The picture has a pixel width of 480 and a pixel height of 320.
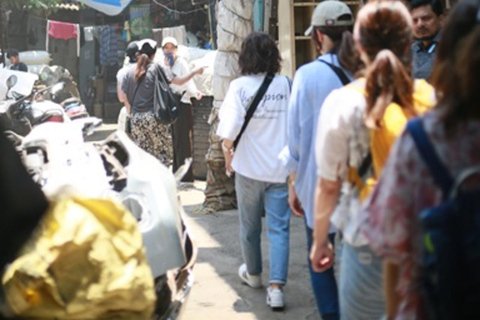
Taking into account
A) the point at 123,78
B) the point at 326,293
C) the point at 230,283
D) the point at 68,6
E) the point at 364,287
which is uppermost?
the point at 68,6

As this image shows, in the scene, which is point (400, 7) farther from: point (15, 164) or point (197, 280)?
point (197, 280)

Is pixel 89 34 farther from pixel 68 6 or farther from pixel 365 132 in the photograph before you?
pixel 365 132

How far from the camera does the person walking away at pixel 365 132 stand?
3570 millimetres

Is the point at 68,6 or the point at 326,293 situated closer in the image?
the point at 326,293

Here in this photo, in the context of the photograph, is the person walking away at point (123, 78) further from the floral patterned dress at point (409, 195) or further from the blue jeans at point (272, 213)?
the floral patterned dress at point (409, 195)

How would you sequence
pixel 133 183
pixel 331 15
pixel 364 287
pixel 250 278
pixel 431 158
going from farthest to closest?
pixel 250 278, pixel 331 15, pixel 133 183, pixel 364 287, pixel 431 158

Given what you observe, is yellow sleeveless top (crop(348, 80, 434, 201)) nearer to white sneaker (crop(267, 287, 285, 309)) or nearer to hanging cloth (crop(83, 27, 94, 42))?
white sneaker (crop(267, 287, 285, 309))

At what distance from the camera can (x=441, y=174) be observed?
2541 mm

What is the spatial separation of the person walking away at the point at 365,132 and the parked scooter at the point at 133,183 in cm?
89

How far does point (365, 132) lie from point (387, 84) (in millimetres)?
205

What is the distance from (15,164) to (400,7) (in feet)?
5.75

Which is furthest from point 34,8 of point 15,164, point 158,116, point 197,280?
point 15,164

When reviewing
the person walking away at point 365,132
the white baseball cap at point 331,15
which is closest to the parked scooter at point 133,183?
the person walking away at point 365,132

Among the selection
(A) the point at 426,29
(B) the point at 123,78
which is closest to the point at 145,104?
(B) the point at 123,78
